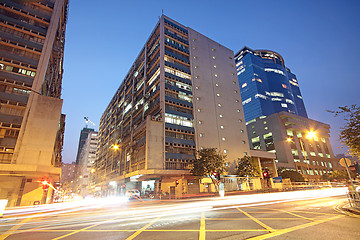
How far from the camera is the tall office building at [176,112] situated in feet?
134

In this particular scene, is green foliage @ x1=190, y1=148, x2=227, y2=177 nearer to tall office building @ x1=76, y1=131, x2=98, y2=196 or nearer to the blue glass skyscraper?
the blue glass skyscraper

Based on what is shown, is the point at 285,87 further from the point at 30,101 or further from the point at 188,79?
the point at 30,101

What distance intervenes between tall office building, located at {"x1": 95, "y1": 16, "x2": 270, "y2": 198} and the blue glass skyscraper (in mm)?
62205

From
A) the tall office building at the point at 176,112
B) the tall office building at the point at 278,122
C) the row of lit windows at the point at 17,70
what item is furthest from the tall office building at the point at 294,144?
the row of lit windows at the point at 17,70

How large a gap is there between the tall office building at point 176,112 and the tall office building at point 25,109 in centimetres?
1652

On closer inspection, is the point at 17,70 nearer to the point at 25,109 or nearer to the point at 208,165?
the point at 25,109

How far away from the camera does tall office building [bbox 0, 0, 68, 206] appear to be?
27656 mm

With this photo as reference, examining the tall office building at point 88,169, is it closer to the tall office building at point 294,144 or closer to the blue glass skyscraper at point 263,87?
the tall office building at point 294,144

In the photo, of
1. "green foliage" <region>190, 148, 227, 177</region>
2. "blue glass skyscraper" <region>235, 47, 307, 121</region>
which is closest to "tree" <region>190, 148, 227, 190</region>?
"green foliage" <region>190, 148, 227, 177</region>

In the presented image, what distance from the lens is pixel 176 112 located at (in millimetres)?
45625

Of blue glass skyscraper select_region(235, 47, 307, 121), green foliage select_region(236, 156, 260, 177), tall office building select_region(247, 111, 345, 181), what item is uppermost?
blue glass skyscraper select_region(235, 47, 307, 121)

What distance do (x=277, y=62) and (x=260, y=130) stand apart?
3466 inches

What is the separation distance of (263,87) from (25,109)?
128 meters

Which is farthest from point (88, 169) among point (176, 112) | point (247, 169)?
point (247, 169)
